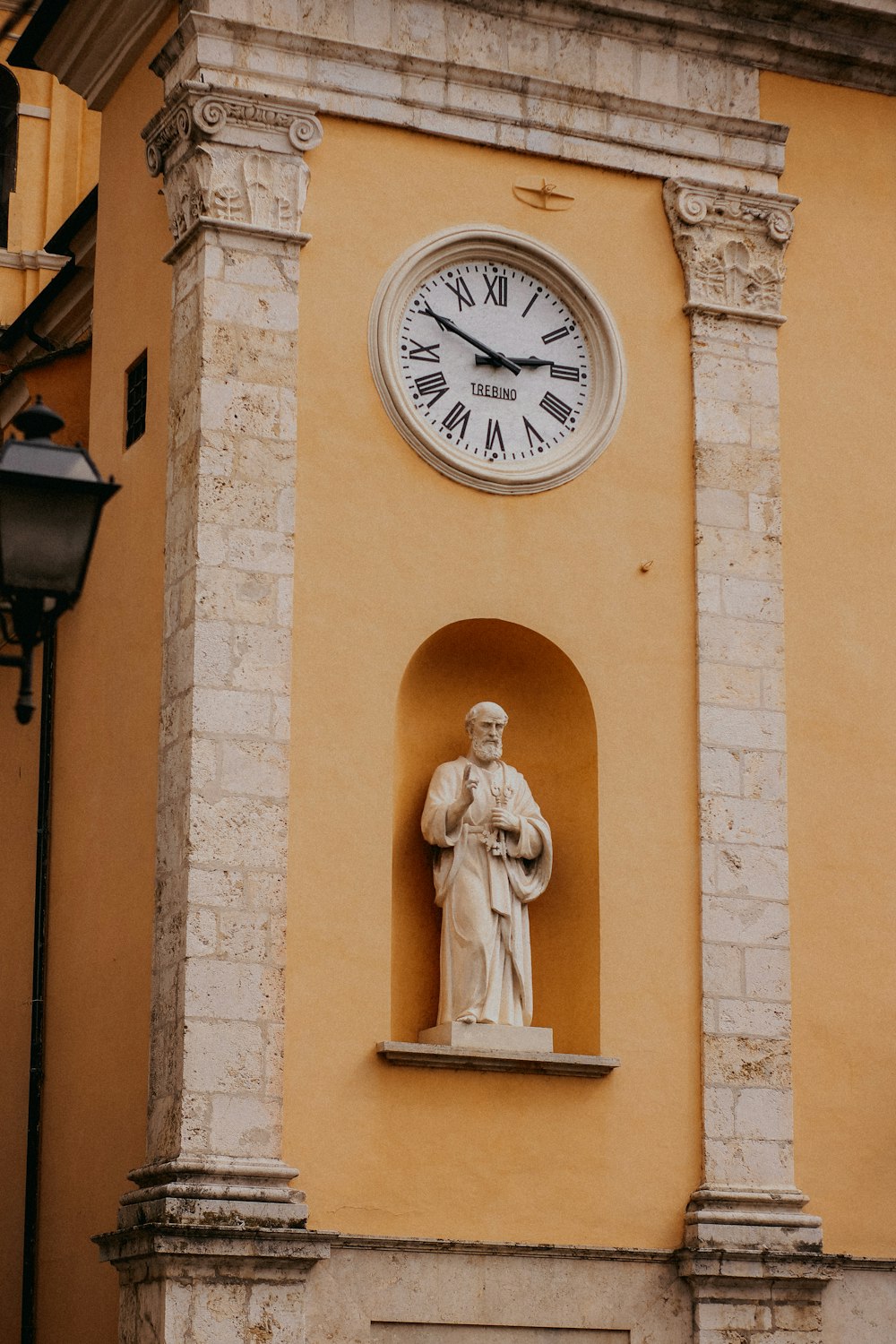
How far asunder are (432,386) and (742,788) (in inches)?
120

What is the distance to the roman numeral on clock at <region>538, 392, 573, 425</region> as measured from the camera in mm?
15406

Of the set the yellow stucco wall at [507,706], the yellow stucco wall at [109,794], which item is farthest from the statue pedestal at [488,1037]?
the yellow stucco wall at [109,794]

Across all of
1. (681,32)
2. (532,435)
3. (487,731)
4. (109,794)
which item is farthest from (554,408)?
(109,794)

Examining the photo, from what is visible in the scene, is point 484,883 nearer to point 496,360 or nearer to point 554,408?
point 554,408

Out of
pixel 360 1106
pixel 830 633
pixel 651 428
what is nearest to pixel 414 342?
pixel 651 428

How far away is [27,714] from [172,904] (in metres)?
5.32

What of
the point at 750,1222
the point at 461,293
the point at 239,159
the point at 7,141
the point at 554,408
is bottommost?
the point at 750,1222

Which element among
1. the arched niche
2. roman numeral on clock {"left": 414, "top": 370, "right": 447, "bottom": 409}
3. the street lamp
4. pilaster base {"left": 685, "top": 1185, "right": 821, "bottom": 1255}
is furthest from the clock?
the street lamp

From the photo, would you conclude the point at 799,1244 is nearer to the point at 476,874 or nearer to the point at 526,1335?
the point at 526,1335

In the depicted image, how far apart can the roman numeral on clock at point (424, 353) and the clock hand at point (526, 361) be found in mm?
278

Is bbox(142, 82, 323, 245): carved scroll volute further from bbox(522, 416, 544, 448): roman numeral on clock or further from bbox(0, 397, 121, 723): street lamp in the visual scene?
bbox(0, 397, 121, 723): street lamp

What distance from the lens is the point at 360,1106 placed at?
1378 cm

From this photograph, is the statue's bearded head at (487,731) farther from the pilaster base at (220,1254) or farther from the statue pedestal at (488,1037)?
the pilaster base at (220,1254)

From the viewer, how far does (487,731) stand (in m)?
14.6
